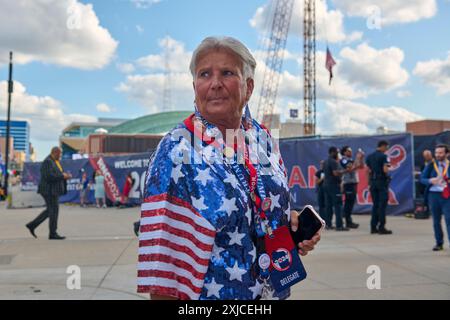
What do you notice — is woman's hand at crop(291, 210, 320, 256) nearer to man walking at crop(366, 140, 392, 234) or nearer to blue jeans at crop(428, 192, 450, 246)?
blue jeans at crop(428, 192, 450, 246)

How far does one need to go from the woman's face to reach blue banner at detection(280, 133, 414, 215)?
380 inches

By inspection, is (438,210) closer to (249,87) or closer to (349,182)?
(349,182)

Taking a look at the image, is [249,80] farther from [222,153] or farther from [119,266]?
[119,266]

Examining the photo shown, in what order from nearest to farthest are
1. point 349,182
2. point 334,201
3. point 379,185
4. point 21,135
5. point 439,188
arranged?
1. point 439,188
2. point 379,185
3. point 334,201
4. point 349,182
5. point 21,135

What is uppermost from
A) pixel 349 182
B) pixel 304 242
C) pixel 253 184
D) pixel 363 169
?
pixel 363 169

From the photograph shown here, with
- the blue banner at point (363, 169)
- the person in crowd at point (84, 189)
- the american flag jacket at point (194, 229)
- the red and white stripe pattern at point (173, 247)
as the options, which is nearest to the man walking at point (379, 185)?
the blue banner at point (363, 169)

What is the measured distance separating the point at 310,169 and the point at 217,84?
11975mm

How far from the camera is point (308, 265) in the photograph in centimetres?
576

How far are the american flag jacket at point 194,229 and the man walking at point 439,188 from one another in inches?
236

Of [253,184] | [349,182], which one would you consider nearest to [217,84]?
[253,184]

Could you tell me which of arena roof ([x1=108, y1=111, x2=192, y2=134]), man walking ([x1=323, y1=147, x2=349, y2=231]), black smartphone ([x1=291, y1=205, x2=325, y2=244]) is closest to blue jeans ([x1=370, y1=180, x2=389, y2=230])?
man walking ([x1=323, y1=147, x2=349, y2=231])

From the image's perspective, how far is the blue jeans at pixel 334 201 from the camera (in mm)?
9320
